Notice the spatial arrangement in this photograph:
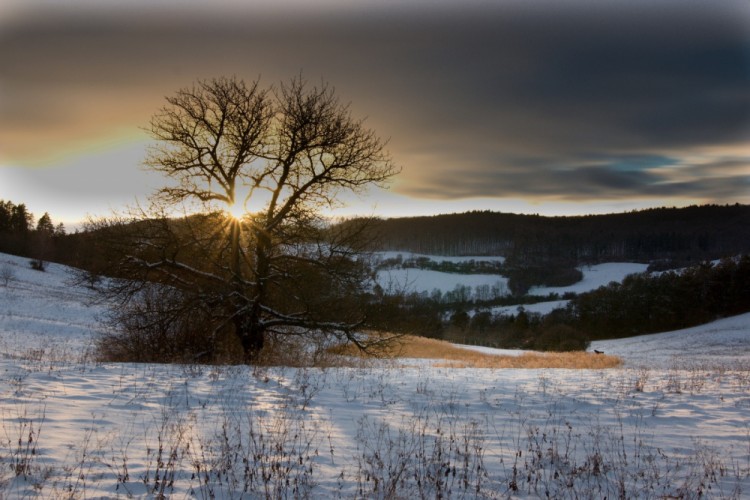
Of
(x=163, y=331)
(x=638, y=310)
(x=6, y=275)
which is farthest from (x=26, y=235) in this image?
(x=638, y=310)

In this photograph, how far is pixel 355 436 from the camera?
6.74 m

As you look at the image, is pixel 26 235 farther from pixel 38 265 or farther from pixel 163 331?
pixel 163 331

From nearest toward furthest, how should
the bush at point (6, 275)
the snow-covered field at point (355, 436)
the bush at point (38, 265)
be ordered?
the snow-covered field at point (355, 436), the bush at point (6, 275), the bush at point (38, 265)

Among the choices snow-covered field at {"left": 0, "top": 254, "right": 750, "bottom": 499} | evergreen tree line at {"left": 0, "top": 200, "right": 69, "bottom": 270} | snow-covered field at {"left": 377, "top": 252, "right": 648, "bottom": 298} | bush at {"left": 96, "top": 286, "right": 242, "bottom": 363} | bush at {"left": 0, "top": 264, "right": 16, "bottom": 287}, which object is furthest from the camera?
snow-covered field at {"left": 377, "top": 252, "right": 648, "bottom": 298}

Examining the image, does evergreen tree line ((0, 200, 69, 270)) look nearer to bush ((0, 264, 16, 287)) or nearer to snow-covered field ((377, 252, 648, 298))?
bush ((0, 264, 16, 287))

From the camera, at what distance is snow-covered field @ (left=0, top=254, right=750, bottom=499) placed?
16.4ft

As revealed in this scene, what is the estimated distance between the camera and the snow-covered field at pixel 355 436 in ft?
16.4

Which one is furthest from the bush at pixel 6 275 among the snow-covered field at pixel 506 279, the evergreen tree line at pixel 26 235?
the snow-covered field at pixel 506 279

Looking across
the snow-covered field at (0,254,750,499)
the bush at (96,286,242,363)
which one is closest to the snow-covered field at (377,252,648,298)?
the bush at (96,286,242,363)

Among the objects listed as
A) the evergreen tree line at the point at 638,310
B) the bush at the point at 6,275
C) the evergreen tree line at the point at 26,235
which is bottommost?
the evergreen tree line at the point at 638,310

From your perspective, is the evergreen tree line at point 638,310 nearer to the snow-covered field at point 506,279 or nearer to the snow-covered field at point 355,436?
the snow-covered field at point 506,279

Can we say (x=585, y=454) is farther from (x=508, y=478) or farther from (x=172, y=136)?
(x=172, y=136)

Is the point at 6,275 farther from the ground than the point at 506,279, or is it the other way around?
the point at 6,275

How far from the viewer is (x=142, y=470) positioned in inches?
199
